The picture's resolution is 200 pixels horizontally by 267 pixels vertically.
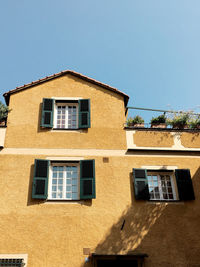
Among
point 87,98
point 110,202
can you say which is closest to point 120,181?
point 110,202

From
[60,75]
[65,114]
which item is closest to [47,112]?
[65,114]

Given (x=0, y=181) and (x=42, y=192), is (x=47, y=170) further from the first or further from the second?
(x=0, y=181)

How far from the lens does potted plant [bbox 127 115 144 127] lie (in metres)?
11.5

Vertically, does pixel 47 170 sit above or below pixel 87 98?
below

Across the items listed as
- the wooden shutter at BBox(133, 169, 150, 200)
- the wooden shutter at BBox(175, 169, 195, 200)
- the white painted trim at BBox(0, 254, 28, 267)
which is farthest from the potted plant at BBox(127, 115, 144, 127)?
the white painted trim at BBox(0, 254, 28, 267)

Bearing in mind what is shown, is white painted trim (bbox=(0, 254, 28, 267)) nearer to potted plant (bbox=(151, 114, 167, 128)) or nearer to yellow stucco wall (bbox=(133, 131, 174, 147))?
yellow stucco wall (bbox=(133, 131, 174, 147))

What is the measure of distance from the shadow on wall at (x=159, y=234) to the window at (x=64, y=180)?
4.99ft

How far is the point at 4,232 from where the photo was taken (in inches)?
343

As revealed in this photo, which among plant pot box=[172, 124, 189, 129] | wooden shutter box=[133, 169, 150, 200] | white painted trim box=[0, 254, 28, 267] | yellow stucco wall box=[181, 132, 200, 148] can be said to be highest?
plant pot box=[172, 124, 189, 129]

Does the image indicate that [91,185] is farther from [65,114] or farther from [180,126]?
[180,126]

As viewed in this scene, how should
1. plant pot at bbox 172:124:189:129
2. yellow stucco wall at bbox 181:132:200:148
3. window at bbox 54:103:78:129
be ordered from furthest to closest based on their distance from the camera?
plant pot at bbox 172:124:189:129
window at bbox 54:103:78:129
yellow stucco wall at bbox 181:132:200:148

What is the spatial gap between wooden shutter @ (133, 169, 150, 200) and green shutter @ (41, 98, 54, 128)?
381 centimetres

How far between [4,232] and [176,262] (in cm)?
545

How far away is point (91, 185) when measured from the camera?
9.60 meters
